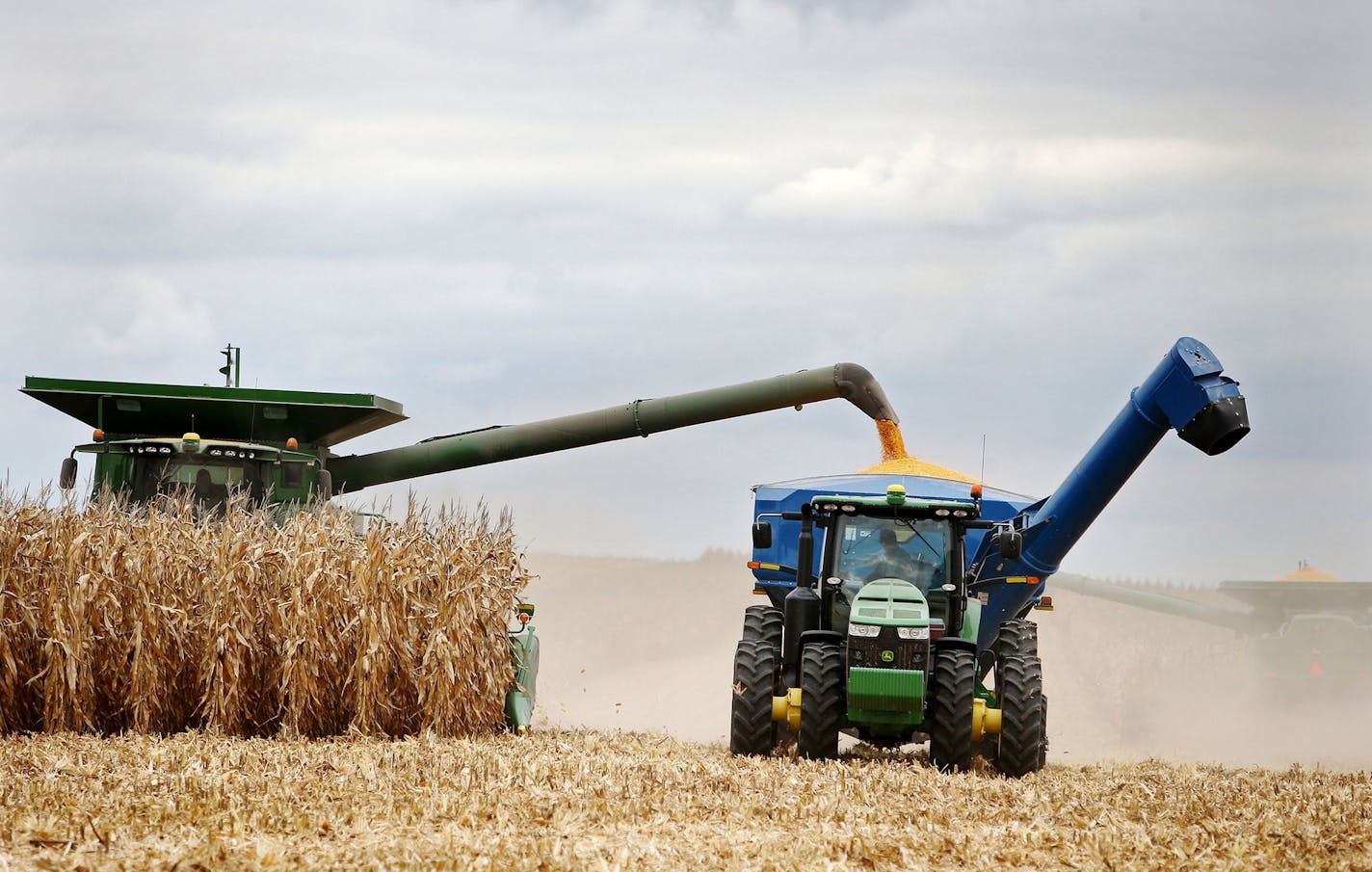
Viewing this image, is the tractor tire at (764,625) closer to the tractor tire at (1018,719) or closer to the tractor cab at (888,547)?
the tractor cab at (888,547)

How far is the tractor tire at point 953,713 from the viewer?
37.2 ft

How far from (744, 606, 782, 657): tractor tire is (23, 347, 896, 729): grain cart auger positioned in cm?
212

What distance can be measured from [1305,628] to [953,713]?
46.4 feet

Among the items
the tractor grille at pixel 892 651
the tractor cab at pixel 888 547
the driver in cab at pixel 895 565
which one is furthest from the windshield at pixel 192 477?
the tractor grille at pixel 892 651

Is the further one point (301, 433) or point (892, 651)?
point (301, 433)

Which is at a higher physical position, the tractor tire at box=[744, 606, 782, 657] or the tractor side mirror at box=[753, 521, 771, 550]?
the tractor side mirror at box=[753, 521, 771, 550]

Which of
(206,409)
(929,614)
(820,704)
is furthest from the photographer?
(206,409)

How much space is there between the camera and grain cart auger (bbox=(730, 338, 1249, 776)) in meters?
11.3

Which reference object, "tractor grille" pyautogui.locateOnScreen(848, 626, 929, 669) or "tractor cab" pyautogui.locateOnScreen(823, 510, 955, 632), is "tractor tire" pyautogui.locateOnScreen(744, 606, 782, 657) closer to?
"tractor cab" pyautogui.locateOnScreen(823, 510, 955, 632)

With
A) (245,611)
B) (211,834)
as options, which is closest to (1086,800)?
(211,834)

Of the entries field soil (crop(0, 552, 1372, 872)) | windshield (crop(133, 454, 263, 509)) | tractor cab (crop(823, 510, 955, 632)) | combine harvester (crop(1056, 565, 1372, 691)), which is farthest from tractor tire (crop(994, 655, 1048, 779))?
combine harvester (crop(1056, 565, 1372, 691))

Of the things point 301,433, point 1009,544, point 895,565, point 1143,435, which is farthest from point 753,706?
point 301,433

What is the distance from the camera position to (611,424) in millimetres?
17828

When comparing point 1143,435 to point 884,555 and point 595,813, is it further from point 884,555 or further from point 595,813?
point 595,813
